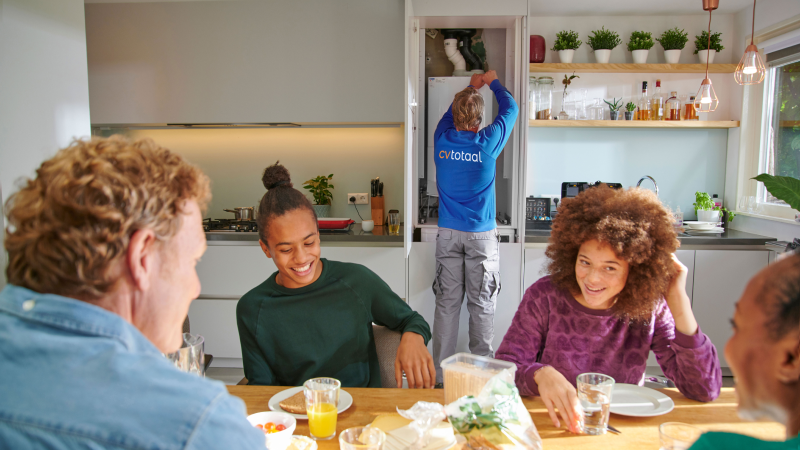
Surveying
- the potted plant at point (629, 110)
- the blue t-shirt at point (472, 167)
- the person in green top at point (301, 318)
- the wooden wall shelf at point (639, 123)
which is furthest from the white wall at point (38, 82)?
the potted plant at point (629, 110)

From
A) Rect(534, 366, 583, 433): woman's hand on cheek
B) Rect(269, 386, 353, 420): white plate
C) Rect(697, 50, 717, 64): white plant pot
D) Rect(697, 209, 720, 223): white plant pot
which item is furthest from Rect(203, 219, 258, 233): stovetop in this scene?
Rect(697, 50, 717, 64): white plant pot

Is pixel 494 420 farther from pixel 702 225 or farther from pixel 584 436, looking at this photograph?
pixel 702 225

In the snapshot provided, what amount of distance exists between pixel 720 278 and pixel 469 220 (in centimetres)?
154

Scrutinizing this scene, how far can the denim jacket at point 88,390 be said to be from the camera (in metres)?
0.47

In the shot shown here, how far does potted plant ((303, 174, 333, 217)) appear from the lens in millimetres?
3486

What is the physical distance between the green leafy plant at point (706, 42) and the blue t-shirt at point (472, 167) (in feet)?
5.01

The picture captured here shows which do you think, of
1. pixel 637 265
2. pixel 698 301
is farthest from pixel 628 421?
pixel 698 301

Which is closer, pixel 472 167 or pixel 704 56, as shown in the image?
pixel 472 167

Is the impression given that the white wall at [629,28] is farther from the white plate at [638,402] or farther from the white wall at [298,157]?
the white plate at [638,402]

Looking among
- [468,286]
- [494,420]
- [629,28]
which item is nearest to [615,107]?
[629,28]

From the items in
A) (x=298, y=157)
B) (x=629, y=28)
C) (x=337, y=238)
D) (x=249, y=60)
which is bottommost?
(x=337, y=238)

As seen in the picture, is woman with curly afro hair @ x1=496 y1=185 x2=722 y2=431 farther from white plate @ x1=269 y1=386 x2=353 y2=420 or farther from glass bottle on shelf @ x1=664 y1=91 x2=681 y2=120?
glass bottle on shelf @ x1=664 y1=91 x2=681 y2=120

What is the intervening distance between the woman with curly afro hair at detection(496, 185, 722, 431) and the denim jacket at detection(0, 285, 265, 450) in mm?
946

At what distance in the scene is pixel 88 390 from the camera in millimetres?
476
